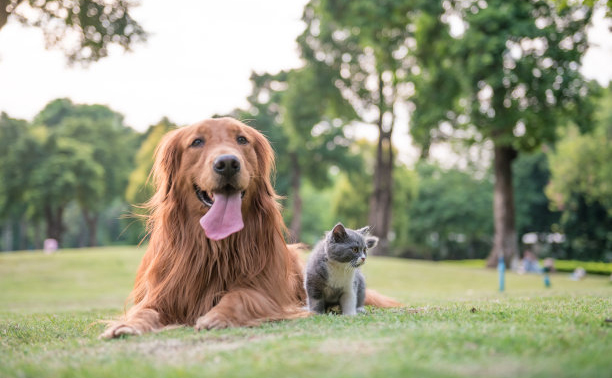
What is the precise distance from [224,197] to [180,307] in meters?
0.97

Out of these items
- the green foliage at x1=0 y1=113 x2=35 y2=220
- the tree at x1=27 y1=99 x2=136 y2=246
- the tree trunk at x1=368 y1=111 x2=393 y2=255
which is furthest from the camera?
the tree at x1=27 y1=99 x2=136 y2=246

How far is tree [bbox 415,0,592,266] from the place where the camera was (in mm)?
19922

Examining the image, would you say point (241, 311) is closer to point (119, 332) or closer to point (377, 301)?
point (119, 332)

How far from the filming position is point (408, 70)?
28.5 meters

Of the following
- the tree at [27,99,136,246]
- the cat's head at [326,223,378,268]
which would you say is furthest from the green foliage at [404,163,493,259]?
the cat's head at [326,223,378,268]

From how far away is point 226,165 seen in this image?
161 inches

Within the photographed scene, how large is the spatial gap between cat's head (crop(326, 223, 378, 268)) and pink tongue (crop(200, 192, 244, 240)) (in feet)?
5.02

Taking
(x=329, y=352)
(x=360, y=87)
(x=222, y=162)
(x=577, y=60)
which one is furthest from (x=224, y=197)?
(x=360, y=87)

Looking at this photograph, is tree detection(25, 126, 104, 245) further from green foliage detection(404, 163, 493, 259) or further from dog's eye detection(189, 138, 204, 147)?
dog's eye detection(189, 138, 204, 147)

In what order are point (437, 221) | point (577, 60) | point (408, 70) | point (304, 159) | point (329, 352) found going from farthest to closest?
point (437, 221), point (304, 159), point (408, 70), point (577, 60), point (329, 352)

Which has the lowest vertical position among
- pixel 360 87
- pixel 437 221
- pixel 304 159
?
pixel 437 221

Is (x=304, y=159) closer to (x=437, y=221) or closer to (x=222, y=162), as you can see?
(x=437, y=221)

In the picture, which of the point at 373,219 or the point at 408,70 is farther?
the point at 373,219

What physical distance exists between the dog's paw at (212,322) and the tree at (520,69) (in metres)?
18.0
